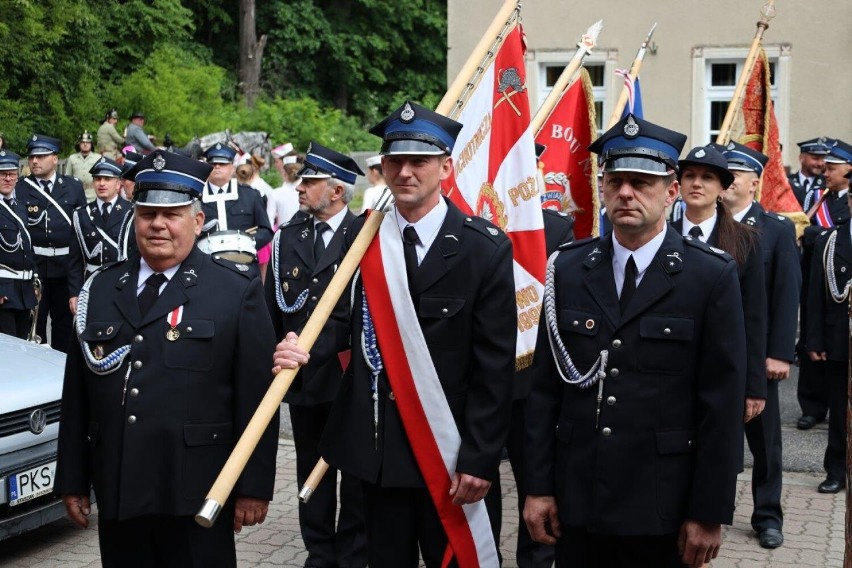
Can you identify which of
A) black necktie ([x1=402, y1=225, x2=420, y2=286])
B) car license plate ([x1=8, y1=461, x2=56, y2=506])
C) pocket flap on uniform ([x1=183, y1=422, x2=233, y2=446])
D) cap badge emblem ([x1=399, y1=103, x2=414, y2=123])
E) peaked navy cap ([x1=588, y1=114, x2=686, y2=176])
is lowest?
car license plate ([x1=8, y1=461, x2=56, y2=506])

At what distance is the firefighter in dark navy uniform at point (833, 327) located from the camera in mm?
8133

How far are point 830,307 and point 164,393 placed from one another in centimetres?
552

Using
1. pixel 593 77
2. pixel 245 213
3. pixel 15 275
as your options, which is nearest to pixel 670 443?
pixel 245 213

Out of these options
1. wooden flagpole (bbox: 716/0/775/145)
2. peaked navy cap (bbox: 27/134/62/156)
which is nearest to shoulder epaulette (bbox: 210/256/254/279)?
wooden flagpole (bbox: 716/0/775/145)

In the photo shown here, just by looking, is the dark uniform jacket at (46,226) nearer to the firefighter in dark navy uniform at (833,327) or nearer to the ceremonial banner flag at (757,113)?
the ceremonial banner flag at (757,113)

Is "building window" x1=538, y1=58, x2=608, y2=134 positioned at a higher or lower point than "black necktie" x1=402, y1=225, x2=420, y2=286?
higher

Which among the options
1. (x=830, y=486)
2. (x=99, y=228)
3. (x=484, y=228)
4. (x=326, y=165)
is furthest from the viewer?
(x=99, y=228)

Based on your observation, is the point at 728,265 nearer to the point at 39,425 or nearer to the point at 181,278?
the point at 181,278

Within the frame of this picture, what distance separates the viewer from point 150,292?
4461 mm

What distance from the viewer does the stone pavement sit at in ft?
21.9

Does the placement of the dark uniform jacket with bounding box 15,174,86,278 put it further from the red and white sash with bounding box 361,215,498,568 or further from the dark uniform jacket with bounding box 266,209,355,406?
the red and white sash with bounding box 361,215,498,568

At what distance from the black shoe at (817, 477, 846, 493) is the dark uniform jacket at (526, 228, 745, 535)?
→ 14.1ft

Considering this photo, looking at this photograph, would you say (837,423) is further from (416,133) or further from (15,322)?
(15,322)

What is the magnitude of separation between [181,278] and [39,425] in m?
2.65
